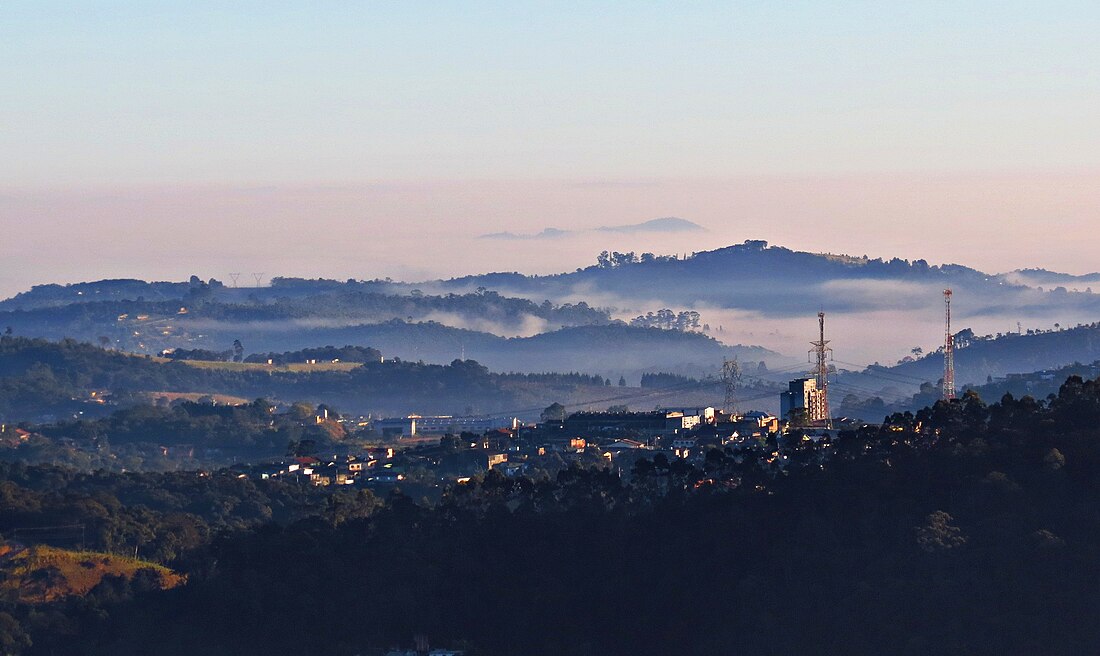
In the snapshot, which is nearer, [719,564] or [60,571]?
[719,564]

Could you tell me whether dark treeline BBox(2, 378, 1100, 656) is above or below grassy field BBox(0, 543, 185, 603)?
Answer: above

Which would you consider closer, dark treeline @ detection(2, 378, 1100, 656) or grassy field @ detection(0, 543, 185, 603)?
dark treeline @ detection(2, 378, 1100, 656)

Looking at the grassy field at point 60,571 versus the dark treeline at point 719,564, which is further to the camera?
the grassy field at point 60,571

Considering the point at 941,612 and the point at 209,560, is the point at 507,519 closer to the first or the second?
the point at 209,560

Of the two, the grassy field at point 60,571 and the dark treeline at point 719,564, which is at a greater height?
the dark treeline at point 719,564
